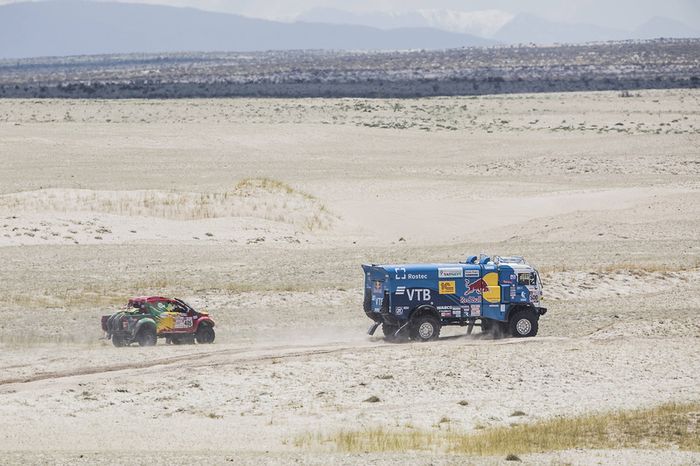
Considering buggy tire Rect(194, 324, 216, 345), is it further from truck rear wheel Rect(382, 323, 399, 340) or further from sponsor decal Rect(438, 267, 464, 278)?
sponsor decal Rect(438, 267, 464, 278)

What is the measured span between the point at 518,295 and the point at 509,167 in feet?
161

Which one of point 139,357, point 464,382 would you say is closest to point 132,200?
point 139,357

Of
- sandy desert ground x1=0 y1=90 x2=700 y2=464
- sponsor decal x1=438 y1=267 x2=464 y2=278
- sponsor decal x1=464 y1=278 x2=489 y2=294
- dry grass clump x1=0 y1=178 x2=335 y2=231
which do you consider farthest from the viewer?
dry grass clump x1=0 y1=178 x2=335 y2=231

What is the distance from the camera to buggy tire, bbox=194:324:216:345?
3378cm

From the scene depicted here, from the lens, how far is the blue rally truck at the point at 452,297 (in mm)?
32938

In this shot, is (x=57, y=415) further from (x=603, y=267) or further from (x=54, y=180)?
(x=54, y=180)

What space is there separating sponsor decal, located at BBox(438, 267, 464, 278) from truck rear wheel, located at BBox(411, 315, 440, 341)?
1145 millimetres

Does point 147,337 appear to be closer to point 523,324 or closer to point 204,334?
point 204,334

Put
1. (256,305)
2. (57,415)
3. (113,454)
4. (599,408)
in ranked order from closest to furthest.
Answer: (113,454) < (57,415) < (599,408) < (256,305)

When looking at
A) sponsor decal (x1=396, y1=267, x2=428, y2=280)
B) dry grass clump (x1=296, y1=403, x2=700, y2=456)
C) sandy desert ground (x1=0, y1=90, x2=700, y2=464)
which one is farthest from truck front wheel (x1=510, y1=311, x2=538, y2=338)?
dry grass clump (x1=296, y1=403, x2=700, y2=456)

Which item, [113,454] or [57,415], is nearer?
[113,454]

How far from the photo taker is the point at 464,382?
29203 mm

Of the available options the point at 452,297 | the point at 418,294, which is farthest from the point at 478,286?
the point at 418,294

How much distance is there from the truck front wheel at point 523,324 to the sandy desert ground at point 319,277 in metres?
1.03
